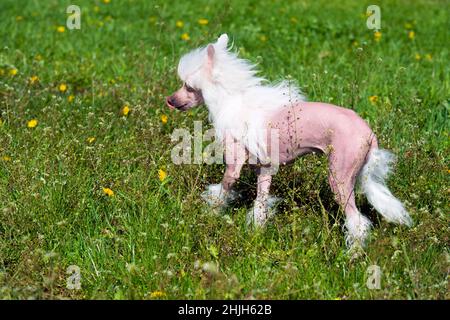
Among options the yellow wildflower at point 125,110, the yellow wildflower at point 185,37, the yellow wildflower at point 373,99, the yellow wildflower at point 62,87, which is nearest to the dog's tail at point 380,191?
the yellow wildflower at point 373,99

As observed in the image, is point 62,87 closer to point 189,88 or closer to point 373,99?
point 189,88

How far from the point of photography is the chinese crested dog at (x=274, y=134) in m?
3.93

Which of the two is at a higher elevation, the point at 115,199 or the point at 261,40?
the point at 261,40

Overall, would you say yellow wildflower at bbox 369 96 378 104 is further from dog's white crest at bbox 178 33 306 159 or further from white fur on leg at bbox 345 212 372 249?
white fur on leg at bbox 345 212 372 249

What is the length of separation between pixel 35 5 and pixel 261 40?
3.07 metres

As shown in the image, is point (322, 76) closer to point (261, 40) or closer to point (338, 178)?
point (261, 40)

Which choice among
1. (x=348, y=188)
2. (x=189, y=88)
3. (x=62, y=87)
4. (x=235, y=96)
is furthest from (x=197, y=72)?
(x=62, y=87)

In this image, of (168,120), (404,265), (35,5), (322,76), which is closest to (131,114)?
(168,120)

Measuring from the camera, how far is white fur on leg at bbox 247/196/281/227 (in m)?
4.18

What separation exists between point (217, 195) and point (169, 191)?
285 millimetres

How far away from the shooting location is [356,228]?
3.96 m

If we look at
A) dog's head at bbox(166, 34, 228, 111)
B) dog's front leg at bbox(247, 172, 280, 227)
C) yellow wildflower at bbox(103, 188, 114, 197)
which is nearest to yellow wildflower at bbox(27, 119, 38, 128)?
yellow wildflower at bbox(103, 188, 114, 197)

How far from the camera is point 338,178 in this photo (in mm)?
3955

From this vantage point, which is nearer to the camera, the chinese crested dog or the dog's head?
the chinese crested dog
